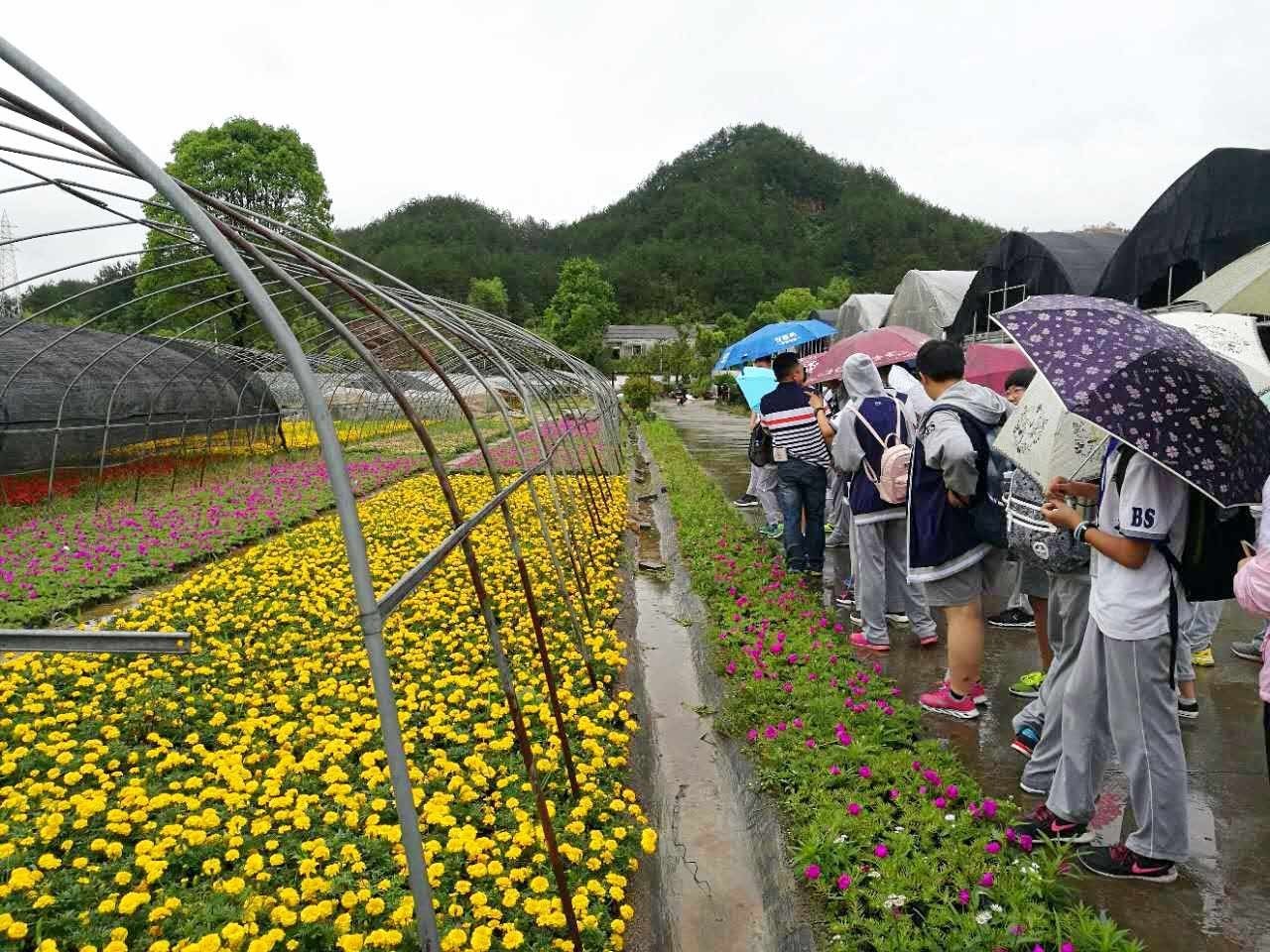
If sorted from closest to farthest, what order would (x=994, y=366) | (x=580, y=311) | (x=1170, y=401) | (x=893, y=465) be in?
(x=1170, y=401) → (x=893, y=465) → (x=994, y=366) → (x=580, y=311)

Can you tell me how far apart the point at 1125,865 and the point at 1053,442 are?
1.56m

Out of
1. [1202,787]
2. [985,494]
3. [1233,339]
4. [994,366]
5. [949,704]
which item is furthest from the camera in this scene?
[994,366]

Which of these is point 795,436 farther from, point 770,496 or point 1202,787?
point 1202,787

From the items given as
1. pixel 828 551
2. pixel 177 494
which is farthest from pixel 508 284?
pixel 828 551

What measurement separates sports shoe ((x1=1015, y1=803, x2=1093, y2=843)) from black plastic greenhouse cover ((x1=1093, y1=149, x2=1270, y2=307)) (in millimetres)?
6222

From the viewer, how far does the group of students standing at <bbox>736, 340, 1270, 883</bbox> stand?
255 cm

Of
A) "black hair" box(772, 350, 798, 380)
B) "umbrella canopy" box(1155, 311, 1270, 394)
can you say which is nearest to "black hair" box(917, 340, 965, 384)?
"umbrella canopy" box(1155, 311, 1270, 394)

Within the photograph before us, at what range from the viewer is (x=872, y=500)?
5.12m

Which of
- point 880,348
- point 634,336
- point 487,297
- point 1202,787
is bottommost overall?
point 1202,787

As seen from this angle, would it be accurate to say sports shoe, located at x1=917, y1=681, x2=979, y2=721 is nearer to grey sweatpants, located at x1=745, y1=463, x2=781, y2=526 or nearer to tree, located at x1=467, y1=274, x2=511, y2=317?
grey sweatpants, located at x1=745, y1=463, x2=781, y2=526

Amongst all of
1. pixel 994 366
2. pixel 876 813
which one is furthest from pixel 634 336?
pixel 876 813

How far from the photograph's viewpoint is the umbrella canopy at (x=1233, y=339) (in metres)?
2.80

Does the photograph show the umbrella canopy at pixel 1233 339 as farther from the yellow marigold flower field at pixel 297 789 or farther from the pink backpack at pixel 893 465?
the yellow marigold flower field at pixel 297 789

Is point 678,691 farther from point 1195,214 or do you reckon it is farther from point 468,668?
point 1195,214
